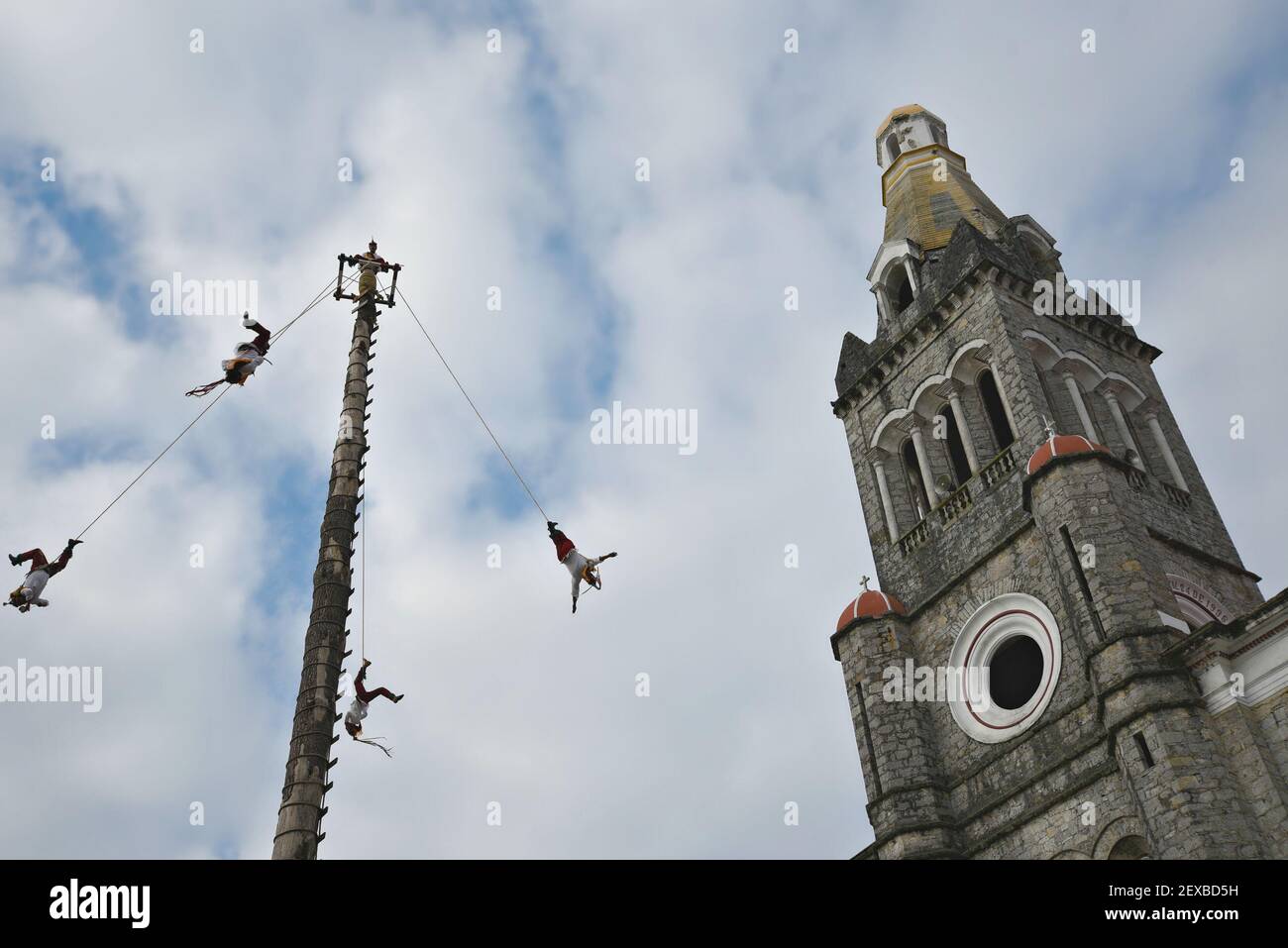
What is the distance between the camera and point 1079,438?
80.9ft

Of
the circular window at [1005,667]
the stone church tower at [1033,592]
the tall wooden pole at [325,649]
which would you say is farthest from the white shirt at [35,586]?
the circular window at [1005,667]

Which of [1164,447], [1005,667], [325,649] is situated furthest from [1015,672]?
[325,649]

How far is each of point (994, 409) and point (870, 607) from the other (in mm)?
6317

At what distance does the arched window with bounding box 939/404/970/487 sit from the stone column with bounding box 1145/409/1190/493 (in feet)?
16.6

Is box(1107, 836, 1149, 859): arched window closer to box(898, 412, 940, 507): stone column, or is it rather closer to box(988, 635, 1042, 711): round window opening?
box(988, 635, 1042, 711): round window opening

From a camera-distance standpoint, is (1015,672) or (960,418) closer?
(1015,672)

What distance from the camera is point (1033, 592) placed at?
2508cm

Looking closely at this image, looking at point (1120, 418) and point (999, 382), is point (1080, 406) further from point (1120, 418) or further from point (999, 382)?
point (999, 382)

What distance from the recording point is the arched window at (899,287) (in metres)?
34.8

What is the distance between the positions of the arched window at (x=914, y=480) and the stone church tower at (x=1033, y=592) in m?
0.06

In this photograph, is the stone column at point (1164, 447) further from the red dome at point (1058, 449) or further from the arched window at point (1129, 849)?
the arched window at point (1129, 849)

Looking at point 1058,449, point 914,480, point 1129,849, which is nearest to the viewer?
point 1129,849

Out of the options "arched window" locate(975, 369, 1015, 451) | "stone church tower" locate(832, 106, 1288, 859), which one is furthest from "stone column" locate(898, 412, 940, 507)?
"arched window" locate(975, 369, 1015, 451)
